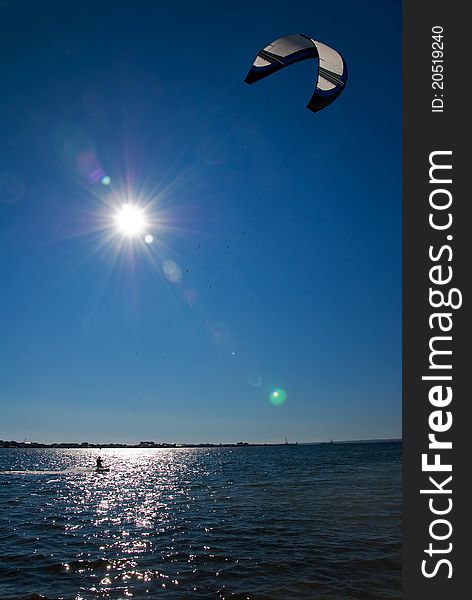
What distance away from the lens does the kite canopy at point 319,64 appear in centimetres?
1502

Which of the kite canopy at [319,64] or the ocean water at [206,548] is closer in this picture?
the ocean water at [206,548]

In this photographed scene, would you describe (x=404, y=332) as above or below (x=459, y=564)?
above

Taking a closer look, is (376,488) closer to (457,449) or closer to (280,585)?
(280,585)

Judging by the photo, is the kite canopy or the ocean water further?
the kite canopy

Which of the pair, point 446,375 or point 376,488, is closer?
point 446,375

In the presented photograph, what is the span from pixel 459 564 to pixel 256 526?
14.3 metres

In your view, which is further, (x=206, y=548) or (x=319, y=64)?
(x=206, y=548)

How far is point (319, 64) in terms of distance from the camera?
1509 centimetres

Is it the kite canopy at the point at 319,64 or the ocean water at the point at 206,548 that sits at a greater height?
the kite canopy at the point at 319,64

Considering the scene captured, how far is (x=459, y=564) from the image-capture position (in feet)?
24.9

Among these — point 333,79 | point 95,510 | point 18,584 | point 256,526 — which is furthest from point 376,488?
point 333,79

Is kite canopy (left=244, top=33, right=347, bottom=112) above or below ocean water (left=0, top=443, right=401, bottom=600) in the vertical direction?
above

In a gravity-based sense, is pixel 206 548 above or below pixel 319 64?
below

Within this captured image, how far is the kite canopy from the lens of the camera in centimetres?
1502
